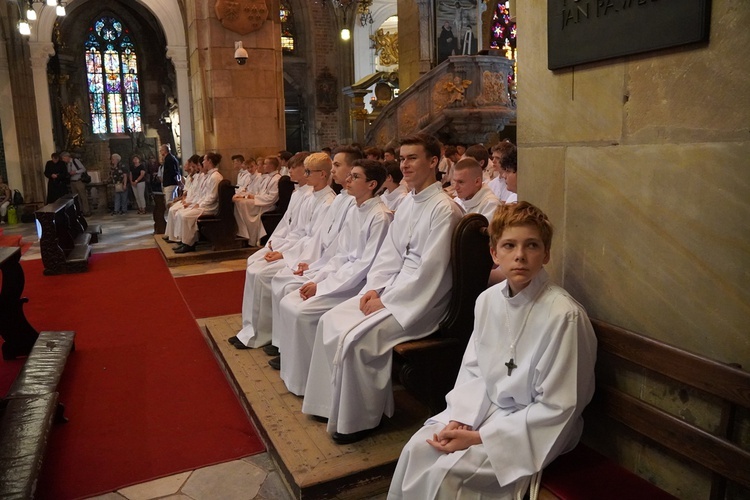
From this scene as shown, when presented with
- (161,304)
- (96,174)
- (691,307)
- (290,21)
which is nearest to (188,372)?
(161,304)

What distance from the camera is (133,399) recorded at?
3906 millimetres

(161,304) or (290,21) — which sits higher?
(290,21)

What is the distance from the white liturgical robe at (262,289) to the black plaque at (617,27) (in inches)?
105

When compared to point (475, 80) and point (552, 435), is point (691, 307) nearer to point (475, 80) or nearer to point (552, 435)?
point (552, 435)

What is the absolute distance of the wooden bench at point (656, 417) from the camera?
170 cm

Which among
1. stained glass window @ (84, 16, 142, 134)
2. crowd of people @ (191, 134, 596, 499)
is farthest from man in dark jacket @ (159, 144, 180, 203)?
stained glass window @ (84, 16, 142, 134)

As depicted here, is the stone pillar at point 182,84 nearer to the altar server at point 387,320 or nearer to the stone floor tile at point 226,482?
the altar server at point 387,320

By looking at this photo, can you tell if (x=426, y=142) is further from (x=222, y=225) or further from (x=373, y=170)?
(x=222, y=225)

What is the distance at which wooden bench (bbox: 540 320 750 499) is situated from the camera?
1.70 meters

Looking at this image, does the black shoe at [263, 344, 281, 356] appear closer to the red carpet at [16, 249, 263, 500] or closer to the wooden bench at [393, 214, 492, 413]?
the red carpet at [16, 249, 263, 500]

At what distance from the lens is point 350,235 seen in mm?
3996

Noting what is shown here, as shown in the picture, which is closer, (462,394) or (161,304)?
(462,394)

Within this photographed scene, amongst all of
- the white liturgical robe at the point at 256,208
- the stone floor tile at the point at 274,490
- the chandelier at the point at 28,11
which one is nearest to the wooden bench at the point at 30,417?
the stone floor tile at the point at 274,490

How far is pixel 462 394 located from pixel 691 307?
2.78 feet
